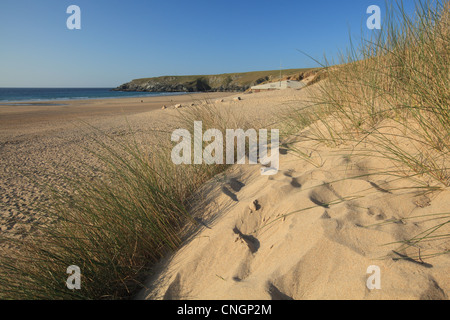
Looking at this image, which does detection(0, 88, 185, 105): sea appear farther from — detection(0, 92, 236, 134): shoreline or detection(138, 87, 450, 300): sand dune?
detection(138, 87, 450, 300): sand dune

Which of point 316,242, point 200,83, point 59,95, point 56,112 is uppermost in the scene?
point 200,83

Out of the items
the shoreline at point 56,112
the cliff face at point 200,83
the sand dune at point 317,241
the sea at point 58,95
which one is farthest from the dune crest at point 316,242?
the cliff face at point 200,83

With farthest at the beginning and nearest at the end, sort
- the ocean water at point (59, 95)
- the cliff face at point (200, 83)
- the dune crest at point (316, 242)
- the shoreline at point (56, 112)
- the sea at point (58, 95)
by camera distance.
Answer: the cliff face at point (200, 83), the ocean water at point (59, 95), the sea at point (58, 95), the shoreline at point (56, 112), the dune crest at point (316, 242)

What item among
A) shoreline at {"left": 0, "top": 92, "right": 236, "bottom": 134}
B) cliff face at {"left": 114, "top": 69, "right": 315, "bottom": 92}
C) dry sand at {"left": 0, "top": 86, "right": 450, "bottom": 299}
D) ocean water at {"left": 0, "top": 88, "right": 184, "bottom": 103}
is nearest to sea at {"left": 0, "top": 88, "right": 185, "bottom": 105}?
ocean water at {"left": 0, "top": 88, "right": 184, "bottom": 103}

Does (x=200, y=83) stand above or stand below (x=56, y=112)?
above

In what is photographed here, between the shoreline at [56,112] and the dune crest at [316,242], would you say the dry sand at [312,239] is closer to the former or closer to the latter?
the dune crest at [316,242]

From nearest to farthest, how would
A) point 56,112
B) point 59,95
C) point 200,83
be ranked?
point 56,112, point 59,95, point 200,83

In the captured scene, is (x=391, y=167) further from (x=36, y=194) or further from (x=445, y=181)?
(x=36, y=194)

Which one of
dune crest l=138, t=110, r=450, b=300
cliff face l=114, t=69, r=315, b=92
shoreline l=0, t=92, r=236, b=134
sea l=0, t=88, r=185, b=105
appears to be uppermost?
cliff face l=114, t=69, r=315, b=92

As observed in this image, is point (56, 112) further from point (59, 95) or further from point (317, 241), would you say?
point (59, 95)

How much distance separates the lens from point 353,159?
205 centimetres

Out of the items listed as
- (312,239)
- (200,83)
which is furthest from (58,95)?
(312,239)

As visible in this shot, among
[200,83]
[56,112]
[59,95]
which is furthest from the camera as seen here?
[200,83]
